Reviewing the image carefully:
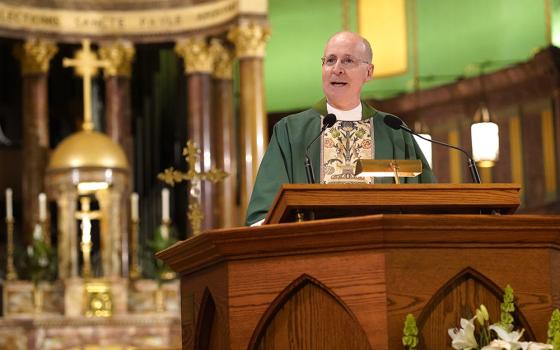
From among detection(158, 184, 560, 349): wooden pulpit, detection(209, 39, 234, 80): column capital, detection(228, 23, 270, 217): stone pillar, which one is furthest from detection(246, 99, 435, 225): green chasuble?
Answer: detection(209, 39, 234, 80): column capital

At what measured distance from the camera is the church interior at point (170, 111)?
12.5m

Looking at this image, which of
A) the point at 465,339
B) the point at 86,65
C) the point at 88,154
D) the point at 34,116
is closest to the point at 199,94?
the point at 86,65

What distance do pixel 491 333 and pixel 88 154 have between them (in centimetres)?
917

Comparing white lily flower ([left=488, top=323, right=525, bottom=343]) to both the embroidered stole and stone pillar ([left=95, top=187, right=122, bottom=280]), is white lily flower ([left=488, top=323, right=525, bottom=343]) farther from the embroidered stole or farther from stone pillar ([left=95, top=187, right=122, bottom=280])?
stone pillar ([left=95, top=187, right=122, bottom=280])

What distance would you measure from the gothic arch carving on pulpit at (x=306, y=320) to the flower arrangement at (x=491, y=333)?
0.21m

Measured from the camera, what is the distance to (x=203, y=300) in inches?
157

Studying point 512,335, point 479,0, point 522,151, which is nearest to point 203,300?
point 512,335

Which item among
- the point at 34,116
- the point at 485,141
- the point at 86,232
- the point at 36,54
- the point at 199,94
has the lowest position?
the point at 86,232

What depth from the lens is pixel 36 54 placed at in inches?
551

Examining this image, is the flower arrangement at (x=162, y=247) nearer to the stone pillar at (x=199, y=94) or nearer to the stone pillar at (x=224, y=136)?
the stone pillar at (x=199, y=94)

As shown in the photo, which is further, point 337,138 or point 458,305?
point 337,138

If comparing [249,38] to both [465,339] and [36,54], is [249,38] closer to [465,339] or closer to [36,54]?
[36,54]

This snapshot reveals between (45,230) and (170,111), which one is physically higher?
(170,111)

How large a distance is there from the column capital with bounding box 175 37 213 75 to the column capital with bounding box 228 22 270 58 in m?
Result: 0.51
